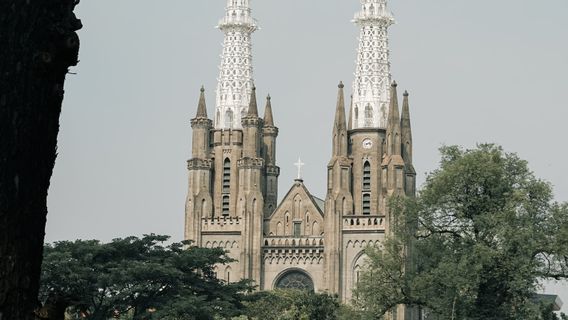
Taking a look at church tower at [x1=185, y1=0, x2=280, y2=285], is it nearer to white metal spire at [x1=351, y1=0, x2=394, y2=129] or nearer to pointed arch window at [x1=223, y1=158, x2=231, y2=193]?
pointed arch window at [x1=223, y1=158, x2=231, y2=193]

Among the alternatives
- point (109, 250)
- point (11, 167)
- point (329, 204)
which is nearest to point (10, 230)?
point (11, 167)

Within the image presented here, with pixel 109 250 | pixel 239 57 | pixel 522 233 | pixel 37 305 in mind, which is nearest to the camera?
pixel 37 305

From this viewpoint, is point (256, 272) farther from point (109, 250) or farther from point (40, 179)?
point (40, 179)

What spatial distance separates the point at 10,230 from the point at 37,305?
2.10 feet

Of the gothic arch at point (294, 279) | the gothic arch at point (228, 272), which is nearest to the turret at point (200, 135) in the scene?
the gothic arch at point (228, 272)

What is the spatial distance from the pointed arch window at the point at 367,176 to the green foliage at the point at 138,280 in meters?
34.5

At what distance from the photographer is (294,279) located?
9094cm

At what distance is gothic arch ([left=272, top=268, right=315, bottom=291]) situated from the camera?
90.4m

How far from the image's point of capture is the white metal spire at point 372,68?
91.0 m

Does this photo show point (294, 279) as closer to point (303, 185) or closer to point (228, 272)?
point (228, 272)

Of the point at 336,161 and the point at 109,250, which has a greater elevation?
the point at 336,161

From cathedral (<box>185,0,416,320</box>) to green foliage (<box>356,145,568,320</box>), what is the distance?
117ft

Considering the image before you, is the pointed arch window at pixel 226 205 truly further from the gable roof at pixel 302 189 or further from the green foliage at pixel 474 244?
the green foliage at pixel 474 244

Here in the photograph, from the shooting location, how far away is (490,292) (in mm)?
48406
